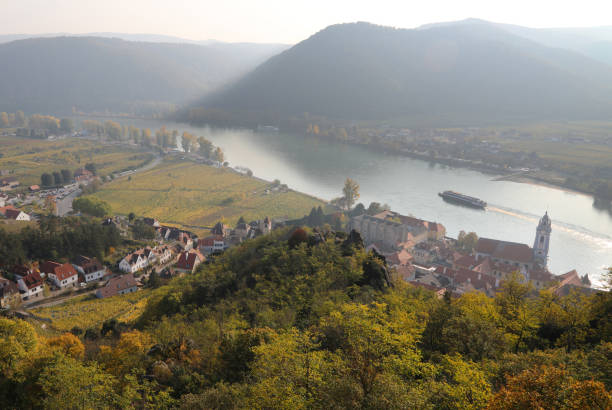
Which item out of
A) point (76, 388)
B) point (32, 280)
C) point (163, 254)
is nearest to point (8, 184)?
point (163, 254)

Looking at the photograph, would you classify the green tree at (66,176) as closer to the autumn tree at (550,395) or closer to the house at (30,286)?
the house at (30,286)

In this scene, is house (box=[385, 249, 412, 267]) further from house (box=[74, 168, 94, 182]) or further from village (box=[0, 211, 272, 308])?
house (box=[74, 168, 94, 182])

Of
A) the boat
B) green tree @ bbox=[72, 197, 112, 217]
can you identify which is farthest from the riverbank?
green tree @ bbox=[72, 197, 112, 217]

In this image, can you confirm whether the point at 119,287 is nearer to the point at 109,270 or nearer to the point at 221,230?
the point at 109,270

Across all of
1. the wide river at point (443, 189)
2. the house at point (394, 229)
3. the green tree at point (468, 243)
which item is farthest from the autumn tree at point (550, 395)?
the wide river at point (443, 189)

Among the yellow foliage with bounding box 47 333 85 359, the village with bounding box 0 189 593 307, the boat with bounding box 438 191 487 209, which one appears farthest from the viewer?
the boat with bounding box 438 191 487 209
